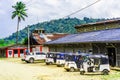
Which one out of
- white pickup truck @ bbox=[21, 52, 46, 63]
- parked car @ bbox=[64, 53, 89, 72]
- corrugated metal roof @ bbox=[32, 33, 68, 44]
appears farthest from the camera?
corrugated metal roof @ bbox=[32, 33, 68, 44]

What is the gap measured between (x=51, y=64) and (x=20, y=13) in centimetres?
5062

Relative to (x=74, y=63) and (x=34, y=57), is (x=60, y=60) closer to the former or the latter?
(x=74, y=63)

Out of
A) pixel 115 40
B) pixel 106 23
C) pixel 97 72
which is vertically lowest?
pixel 97 72

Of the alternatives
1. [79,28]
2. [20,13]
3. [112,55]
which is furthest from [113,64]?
[20,13]

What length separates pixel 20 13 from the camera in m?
93.8

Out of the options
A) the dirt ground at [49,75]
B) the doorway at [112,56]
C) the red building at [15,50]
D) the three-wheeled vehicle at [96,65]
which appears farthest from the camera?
the red building at [15,50]

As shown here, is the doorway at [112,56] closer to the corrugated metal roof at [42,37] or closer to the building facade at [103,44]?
the building facade at [103,44]

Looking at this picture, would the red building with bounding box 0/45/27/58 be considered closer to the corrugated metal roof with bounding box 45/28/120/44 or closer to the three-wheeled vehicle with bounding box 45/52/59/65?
the three-wheeled vehicle with bounding box 45/52/59/65

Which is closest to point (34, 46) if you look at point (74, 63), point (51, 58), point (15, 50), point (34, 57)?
point (15, 50)

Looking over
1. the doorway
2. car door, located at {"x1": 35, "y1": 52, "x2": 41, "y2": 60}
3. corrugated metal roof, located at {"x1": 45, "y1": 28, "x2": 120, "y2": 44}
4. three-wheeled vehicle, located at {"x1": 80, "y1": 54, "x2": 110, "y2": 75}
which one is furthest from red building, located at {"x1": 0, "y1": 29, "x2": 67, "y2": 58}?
three-wheeled vehicle, located at {"x1": 80, "y1": 54, "x2": 110, "y2": 75}

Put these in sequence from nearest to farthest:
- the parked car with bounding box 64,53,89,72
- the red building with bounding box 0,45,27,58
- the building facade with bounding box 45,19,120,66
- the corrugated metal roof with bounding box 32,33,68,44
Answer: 1. the parked car with bounding box 64,53,89,72
2. the building facade with bounding box 45,19,120,66
3. the corrugated metal roof with bounding box 32,33,68,44
4. the red building with bounding box 0,45,27,58

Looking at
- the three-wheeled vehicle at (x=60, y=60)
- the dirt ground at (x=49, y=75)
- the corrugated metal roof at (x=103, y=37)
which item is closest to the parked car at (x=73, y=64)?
the dirt ground at (x=49, y=75)

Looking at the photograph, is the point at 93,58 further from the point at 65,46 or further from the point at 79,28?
the point at 79,28

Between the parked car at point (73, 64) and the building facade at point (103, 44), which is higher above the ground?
→ the building facade at point (103, 44)
